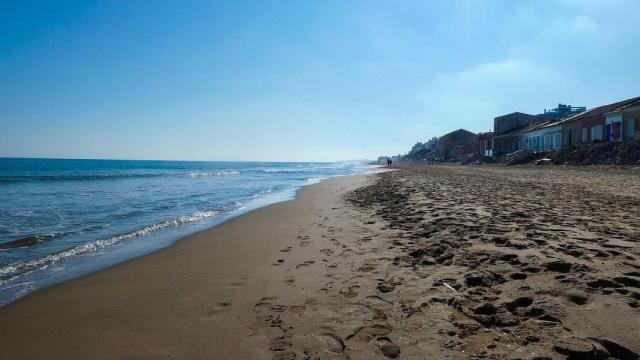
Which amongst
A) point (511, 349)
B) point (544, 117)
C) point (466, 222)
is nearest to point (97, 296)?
point (511, 349)

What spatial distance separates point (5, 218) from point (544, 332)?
45.2 feet

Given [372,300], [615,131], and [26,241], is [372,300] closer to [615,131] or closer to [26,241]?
[26,241]

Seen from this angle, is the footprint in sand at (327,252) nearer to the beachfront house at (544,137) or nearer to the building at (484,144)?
the beachfront house at (544,137)

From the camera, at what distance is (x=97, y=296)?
447cm

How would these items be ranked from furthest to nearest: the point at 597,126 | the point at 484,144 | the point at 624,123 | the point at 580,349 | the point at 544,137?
1. the point at 484,144
2. the point at 544,137
3. the point at 597,126
4. the point at 624,123
5. the point at 580,349

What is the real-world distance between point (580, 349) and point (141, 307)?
3.96m

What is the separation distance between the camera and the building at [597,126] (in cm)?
2897

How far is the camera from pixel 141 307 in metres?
3.94

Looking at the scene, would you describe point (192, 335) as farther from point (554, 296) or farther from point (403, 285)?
point (554, 296)

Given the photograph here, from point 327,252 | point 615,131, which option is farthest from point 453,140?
point 327,252

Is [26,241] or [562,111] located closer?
[26,241]

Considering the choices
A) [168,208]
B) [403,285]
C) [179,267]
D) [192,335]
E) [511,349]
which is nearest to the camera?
[511,349]

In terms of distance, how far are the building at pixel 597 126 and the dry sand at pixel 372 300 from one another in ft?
94.5

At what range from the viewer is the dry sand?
2713 millimetres
